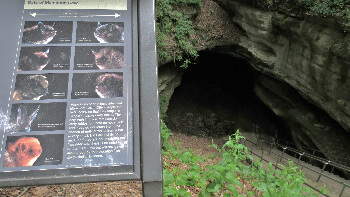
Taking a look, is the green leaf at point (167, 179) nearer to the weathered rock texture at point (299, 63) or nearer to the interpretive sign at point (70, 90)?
the interpretive sign at point (70, 90)

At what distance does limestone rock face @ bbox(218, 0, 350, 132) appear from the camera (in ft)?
22.4

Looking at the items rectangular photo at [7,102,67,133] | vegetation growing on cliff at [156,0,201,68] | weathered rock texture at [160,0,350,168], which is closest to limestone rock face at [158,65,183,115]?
weathered rock texture at [160,0,350,168]

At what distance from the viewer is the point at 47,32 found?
2.28 meters

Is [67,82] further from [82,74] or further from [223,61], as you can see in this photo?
[223,61]

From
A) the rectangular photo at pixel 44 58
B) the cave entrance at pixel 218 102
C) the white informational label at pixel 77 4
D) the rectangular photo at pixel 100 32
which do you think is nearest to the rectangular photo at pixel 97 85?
the rectangular photo at pixel 44 58

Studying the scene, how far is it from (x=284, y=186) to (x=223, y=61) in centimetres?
1088

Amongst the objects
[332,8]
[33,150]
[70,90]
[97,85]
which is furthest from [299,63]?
[33,150]

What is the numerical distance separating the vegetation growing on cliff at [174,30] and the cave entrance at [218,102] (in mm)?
3162

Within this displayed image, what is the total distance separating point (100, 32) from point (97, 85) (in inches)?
20.1

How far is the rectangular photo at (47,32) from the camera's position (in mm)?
2250

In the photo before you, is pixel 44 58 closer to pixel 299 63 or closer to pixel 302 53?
pixel 302 53

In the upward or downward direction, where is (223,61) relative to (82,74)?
upward

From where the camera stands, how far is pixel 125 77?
2.23m

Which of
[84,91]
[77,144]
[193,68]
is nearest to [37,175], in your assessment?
[77,144]
